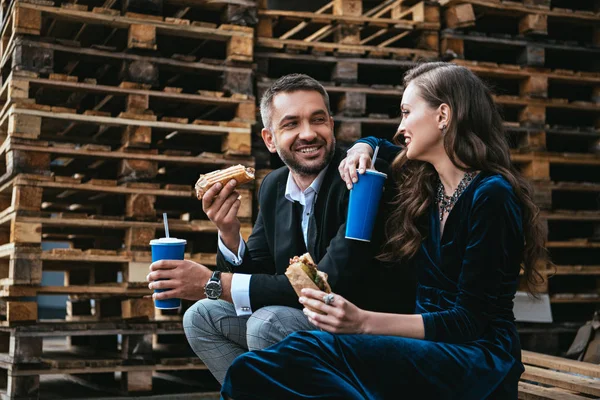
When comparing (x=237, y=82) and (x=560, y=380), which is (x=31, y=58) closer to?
(x=237, y=82)

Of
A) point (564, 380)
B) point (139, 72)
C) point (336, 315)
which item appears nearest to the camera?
point (336, 315)

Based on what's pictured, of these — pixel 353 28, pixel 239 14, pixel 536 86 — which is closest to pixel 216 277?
pixel 239 14

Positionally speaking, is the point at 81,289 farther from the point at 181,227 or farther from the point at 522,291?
the point at 522,291

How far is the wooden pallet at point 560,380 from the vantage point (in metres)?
4.29

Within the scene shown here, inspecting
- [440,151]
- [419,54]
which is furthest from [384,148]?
[419,54]

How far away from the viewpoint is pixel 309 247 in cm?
362

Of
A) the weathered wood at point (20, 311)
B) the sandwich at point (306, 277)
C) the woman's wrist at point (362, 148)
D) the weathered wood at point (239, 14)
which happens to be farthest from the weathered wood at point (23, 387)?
the sandwich at point (306, 277)

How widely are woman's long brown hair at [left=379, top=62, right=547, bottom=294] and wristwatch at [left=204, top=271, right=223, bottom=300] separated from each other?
77cm

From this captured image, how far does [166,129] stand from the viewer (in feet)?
20.1

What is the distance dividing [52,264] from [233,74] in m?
2.14

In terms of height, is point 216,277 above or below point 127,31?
below

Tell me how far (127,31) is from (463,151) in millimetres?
4001

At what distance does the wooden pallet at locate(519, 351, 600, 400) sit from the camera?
14.1ft

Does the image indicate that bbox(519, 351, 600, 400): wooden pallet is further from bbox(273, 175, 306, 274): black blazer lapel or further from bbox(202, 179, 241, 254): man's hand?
bbox(202, 179, 241, 254): man's hand
